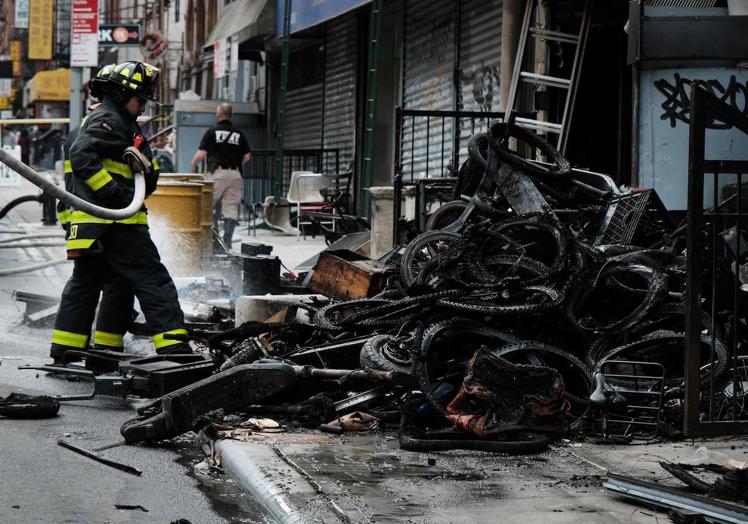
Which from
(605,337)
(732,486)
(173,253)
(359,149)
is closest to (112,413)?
(605,337)

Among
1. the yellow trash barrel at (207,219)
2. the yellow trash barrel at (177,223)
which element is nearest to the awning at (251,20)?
the yellow trash barrel at (207,219)

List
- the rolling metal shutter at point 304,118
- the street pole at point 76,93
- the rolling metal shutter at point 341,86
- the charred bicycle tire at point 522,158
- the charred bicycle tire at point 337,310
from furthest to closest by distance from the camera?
1. the rolling metal shutter at point 304,118
2. the rolling metal shutter at point 341,86
3. the street pole at point 76,93
4. the charred bicycle tire at point 522,158
5. the charred bicycle tire at point 337,310

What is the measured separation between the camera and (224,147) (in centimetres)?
1852

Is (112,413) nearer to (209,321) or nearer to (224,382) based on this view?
Result: (224,382)

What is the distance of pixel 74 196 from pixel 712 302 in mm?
3711

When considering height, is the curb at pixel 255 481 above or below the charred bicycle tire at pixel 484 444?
below

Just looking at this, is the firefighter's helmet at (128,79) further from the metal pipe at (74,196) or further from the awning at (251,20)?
the awning at (251,20)

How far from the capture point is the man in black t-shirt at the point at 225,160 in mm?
18531

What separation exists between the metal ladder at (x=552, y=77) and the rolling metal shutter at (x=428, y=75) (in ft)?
10.6

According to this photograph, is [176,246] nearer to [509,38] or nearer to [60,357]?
[60,357]

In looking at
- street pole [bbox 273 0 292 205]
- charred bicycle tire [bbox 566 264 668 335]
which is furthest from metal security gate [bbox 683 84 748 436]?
street pole [bbox 273 0 292 205]

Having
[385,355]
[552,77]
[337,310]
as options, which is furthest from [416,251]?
[552,77]

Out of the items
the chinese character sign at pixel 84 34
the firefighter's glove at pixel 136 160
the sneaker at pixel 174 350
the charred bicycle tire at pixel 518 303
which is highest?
the chinese character sign at pixel 84 34

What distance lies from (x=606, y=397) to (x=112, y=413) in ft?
8.89
